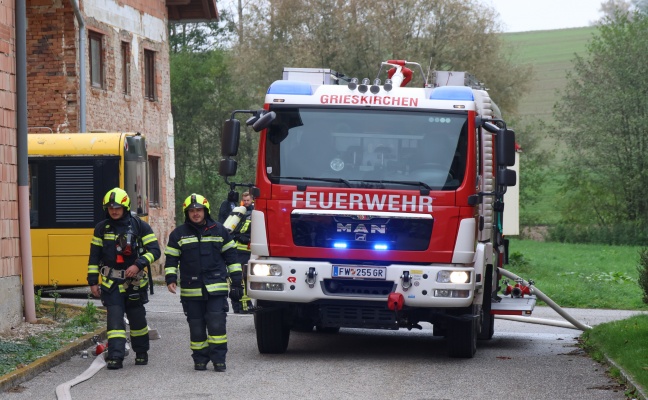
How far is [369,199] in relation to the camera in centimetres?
1273

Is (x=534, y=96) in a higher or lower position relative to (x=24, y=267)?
higher

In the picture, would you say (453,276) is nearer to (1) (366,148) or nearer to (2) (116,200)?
(1) (366,148)

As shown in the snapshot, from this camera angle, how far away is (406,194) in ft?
41.8

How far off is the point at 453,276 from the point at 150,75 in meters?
19.4

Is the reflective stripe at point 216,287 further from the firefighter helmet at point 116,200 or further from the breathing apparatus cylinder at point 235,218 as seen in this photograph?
the breathing apparatus cylinder at point 235,218

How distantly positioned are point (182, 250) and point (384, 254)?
1.97 m

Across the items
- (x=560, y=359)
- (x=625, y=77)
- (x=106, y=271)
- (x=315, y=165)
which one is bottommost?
(x=560, y=359)

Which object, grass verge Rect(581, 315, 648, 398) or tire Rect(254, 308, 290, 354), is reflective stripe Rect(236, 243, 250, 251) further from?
grass verge Rect(581, 315, 648, 398)

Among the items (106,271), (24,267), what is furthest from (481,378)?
(24,267)

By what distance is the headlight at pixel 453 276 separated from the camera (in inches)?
501

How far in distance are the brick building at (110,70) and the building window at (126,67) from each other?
22 mm

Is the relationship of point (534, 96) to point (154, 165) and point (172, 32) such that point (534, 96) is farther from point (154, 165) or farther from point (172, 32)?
point (154, 165)

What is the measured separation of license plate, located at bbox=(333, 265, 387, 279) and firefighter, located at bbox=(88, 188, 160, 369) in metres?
1.78

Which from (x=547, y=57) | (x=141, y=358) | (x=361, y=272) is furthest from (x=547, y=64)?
(x=141, y=358)
